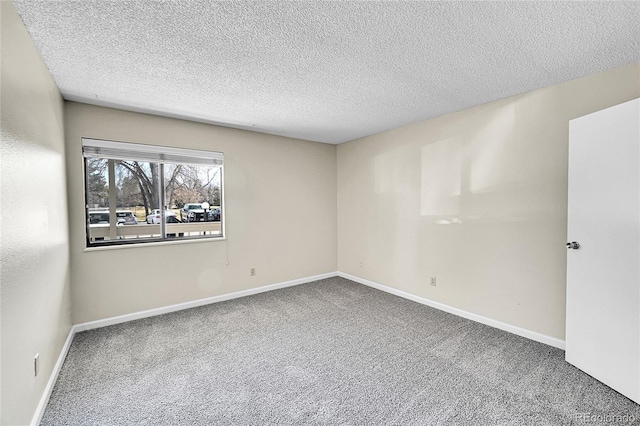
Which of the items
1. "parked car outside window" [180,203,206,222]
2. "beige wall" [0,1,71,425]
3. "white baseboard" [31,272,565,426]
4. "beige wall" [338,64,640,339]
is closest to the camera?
"beige wall" [0,1,71,425]

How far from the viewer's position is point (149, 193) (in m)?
3.36

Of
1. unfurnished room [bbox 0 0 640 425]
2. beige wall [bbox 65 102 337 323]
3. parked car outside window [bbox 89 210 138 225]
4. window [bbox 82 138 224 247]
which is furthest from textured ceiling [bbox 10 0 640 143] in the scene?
parked car outside window [bbox 89 210 138 225]

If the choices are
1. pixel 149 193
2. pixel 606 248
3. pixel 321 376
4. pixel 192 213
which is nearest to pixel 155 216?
pixel 149 193

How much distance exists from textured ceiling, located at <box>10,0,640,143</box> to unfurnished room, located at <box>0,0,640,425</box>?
0.02 m

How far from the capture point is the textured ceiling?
1.54 metres

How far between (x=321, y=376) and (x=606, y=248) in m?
2.31

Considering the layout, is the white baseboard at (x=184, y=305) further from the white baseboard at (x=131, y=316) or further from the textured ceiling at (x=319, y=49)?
the textured ceiling at (x=319, y=49)

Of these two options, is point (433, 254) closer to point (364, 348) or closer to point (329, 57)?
point (364, 348)

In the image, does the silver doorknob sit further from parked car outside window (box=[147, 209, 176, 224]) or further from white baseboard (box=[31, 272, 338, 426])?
parked car outside window (box=[147, 209, 176, 224])

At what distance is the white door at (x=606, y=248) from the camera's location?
1864mm

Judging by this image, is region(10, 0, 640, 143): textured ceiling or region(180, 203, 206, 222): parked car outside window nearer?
region(10, 0, 640, 143): textured ceiling

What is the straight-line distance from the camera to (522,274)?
2742 millimetres

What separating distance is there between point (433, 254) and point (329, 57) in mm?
2630

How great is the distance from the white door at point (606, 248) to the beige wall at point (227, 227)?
3.29 metres
